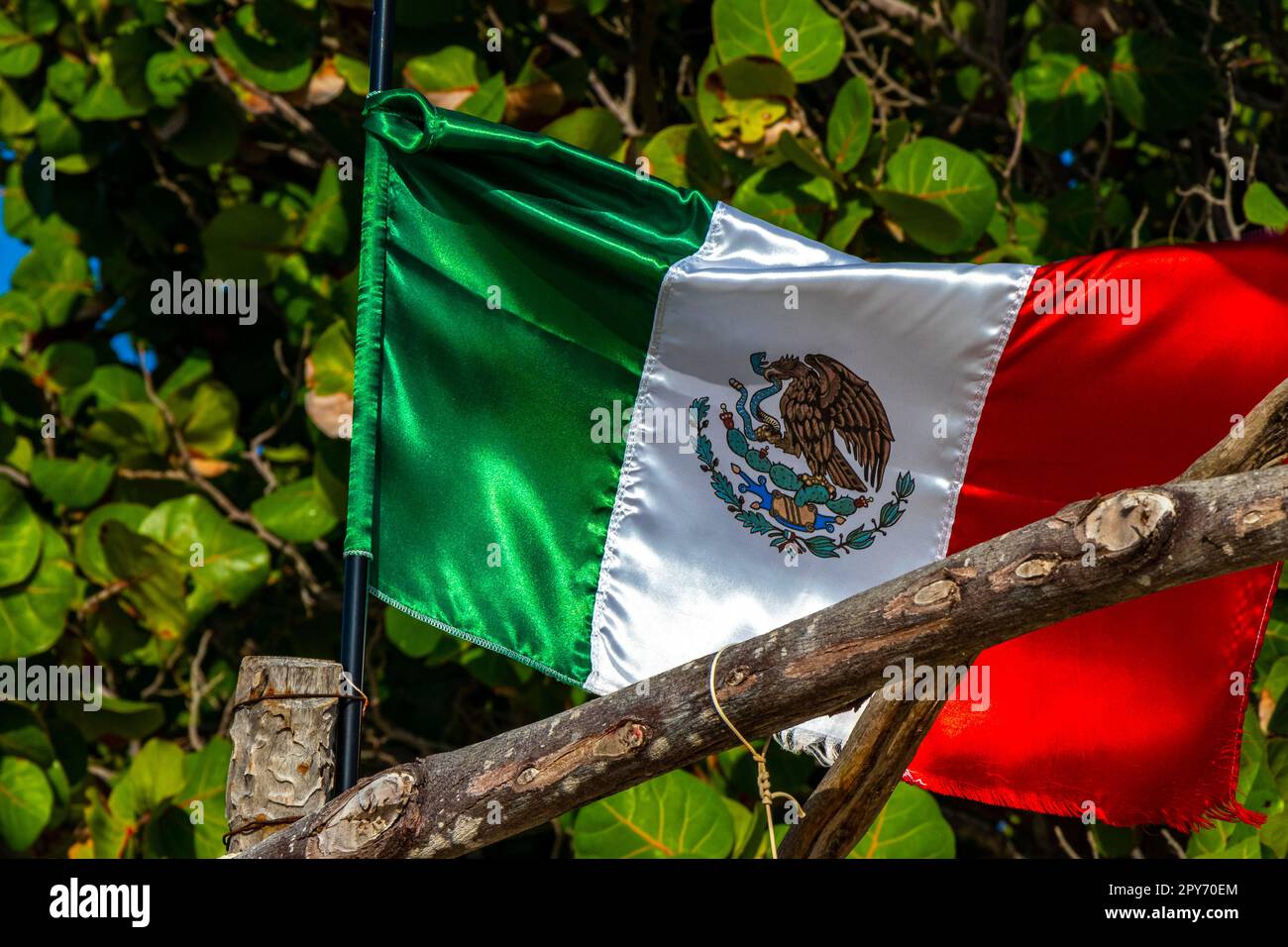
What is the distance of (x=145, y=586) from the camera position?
393 cm

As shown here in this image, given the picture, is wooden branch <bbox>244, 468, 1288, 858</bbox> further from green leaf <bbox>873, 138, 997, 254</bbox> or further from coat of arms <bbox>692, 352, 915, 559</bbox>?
green leaf <bbox>873, 138, 997, 254</bbox>

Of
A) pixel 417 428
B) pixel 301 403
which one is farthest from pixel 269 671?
pixel 301 403

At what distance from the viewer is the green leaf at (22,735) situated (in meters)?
3.98

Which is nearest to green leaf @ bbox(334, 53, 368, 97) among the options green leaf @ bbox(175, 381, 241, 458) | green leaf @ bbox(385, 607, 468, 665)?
green leaf @ bbox(175, 381, 241, 458)

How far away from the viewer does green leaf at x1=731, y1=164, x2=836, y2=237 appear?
11.2 feet

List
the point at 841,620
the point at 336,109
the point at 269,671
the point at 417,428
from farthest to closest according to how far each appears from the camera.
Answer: the point at 336,109, the point at 417,428, the point at 269,671, the point at 841,620

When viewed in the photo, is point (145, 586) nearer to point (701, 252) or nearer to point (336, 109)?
point (336, 109)

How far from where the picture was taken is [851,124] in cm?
335

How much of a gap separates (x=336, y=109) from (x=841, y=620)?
314 centimetres

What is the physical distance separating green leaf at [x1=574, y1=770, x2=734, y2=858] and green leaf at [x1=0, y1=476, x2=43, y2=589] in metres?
1.81

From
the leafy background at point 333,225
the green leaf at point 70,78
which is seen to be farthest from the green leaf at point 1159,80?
the green leaf at point 70,78

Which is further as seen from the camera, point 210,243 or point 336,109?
point 336,109

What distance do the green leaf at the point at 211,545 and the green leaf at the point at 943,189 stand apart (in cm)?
196
